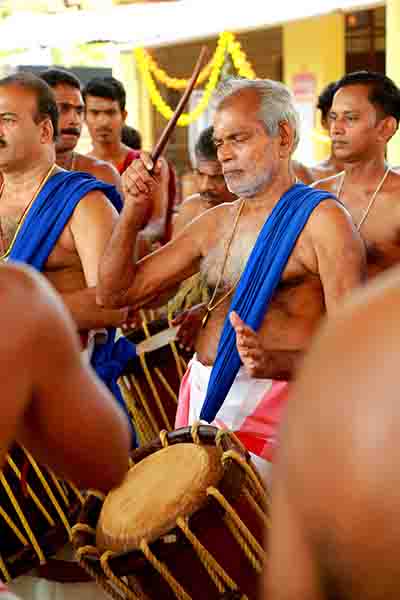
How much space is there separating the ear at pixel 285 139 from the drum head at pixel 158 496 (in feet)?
3.46

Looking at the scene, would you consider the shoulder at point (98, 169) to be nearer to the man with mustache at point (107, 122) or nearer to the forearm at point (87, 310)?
the man with mustache at point (107, 122)

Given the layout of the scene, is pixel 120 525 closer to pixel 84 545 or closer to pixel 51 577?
pixel 84 545

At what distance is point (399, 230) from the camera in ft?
12.2

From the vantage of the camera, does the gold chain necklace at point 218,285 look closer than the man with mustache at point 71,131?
Yes

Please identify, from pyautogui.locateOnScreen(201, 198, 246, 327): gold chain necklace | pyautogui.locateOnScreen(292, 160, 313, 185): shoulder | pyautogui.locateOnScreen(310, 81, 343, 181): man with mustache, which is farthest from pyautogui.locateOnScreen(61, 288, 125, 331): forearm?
pyautogui.locateOnScreen(310, 81, 343, 181): man with mustache

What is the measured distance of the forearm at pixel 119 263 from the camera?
3.07m

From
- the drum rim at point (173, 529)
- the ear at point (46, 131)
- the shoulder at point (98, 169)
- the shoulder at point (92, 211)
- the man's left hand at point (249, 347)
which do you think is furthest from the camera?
the shoulder at point (98, 169)

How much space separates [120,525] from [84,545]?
0.39 ft

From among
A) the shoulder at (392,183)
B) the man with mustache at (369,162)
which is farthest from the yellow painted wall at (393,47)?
the shoulder at (392,183)

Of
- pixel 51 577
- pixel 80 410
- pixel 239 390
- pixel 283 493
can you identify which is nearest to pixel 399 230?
pixel 239 390

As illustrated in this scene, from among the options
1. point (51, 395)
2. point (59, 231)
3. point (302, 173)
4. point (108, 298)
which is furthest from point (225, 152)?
point (302, 173)

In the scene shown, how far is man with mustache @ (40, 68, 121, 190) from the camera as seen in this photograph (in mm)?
4809

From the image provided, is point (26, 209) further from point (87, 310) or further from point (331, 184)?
point (331, 184)

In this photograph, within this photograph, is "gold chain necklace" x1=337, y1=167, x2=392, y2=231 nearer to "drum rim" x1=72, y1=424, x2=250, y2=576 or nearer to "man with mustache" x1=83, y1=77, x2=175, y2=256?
"drum rim" x1=72, y1=424, x2=250, y2=576
